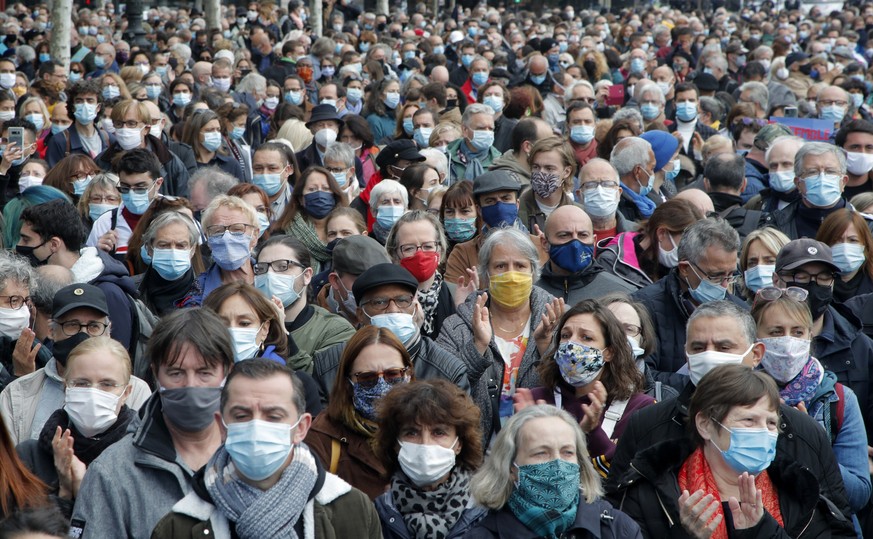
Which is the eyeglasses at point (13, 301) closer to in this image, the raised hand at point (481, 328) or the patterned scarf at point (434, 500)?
the raised hand at point (481, 328)

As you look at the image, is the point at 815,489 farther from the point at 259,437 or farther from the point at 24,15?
the point at 24,15

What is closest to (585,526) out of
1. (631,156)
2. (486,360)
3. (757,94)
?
(486,360)

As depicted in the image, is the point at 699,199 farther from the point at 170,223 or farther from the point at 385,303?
the point at 170,223

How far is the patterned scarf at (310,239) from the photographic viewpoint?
30.7 feet

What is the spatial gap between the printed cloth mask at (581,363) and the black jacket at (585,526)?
1.26 meters

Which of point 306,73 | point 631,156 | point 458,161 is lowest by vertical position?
point 306,73

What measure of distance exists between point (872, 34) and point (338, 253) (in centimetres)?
2405

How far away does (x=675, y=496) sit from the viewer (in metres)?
5.06

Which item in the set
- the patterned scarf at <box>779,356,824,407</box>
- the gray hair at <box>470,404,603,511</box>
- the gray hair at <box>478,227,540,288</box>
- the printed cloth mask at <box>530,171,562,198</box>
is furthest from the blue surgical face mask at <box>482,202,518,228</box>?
the gray hair at <box>470,404,603,511</box>

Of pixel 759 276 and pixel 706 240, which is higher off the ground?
pixel 706 240

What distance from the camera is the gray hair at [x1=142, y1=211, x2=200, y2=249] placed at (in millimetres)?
8164

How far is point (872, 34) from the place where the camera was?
2891 centimetres

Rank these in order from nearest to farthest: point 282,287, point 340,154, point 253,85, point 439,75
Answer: point 282,287 < point 340,154 < point 253,85 < point 439,75

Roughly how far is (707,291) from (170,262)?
332 centimetres
